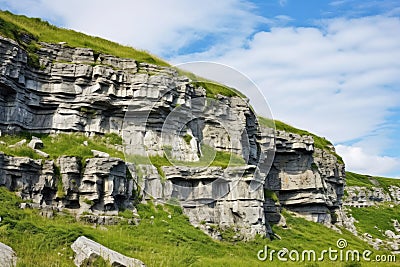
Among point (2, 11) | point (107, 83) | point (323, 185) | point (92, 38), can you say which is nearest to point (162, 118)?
point (107, 83)

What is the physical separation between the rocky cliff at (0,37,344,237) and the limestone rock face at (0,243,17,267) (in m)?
12.2

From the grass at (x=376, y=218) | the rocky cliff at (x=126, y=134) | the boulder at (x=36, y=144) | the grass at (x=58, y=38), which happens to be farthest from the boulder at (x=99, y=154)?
the grass at (x=376, y=218)

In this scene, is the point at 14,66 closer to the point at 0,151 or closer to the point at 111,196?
the point at 0,151

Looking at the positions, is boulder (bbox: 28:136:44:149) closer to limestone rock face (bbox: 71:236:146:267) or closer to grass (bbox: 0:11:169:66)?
grass (bbox: 0:11:169:66)

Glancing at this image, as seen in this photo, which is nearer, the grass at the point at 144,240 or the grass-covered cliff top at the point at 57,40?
the grass at the point at 144,240

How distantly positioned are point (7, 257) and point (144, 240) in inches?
450

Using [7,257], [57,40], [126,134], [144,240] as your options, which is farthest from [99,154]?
[7,257]

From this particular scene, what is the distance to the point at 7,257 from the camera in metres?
12.4

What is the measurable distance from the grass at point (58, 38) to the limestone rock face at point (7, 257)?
24.0 meters

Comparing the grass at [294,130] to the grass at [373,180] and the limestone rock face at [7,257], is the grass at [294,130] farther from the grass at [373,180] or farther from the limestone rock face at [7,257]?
the grass at [373,180]

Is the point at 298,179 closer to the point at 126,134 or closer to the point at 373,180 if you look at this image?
the point at 126,134

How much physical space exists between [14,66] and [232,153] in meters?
20.1

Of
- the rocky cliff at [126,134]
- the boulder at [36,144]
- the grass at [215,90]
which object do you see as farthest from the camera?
the grass at [215,90]

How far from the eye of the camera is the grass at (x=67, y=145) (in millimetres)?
26875
